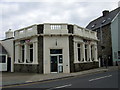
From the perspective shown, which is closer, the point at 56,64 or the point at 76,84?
the point at 76,84

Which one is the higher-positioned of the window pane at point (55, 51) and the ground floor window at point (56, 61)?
the window pane at point (55, 51)

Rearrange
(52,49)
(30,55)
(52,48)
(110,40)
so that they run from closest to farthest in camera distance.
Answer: (52,48), (52,49), (30,55), (110,40)

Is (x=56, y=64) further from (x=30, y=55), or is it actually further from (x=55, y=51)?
(x=30, y=55)

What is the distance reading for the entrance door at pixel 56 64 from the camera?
17.2 metres

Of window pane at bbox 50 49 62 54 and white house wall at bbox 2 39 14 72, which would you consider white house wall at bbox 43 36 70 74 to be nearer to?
window pane at bbox 50 49 62 54

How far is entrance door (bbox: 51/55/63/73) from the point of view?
56.6 ft

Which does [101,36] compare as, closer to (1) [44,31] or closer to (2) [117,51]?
(2) [117,51]

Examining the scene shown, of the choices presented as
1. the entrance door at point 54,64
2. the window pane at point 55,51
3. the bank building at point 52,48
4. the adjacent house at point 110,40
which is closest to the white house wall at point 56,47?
the bank building at point 52,48

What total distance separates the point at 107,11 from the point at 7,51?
2337 cm

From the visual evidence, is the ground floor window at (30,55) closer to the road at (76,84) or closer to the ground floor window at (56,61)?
the ground floor window at (56,61)

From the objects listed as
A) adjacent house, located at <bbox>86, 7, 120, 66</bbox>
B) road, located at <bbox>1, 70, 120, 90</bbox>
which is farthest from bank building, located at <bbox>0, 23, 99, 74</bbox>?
adjacent house, located at <bbox>86, 7, 120, 66</bbox>

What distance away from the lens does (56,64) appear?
17.4m

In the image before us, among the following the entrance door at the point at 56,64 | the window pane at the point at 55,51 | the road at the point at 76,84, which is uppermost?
the window pane at the point at 55,51

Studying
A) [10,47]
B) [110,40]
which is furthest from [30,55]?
[110,40]
